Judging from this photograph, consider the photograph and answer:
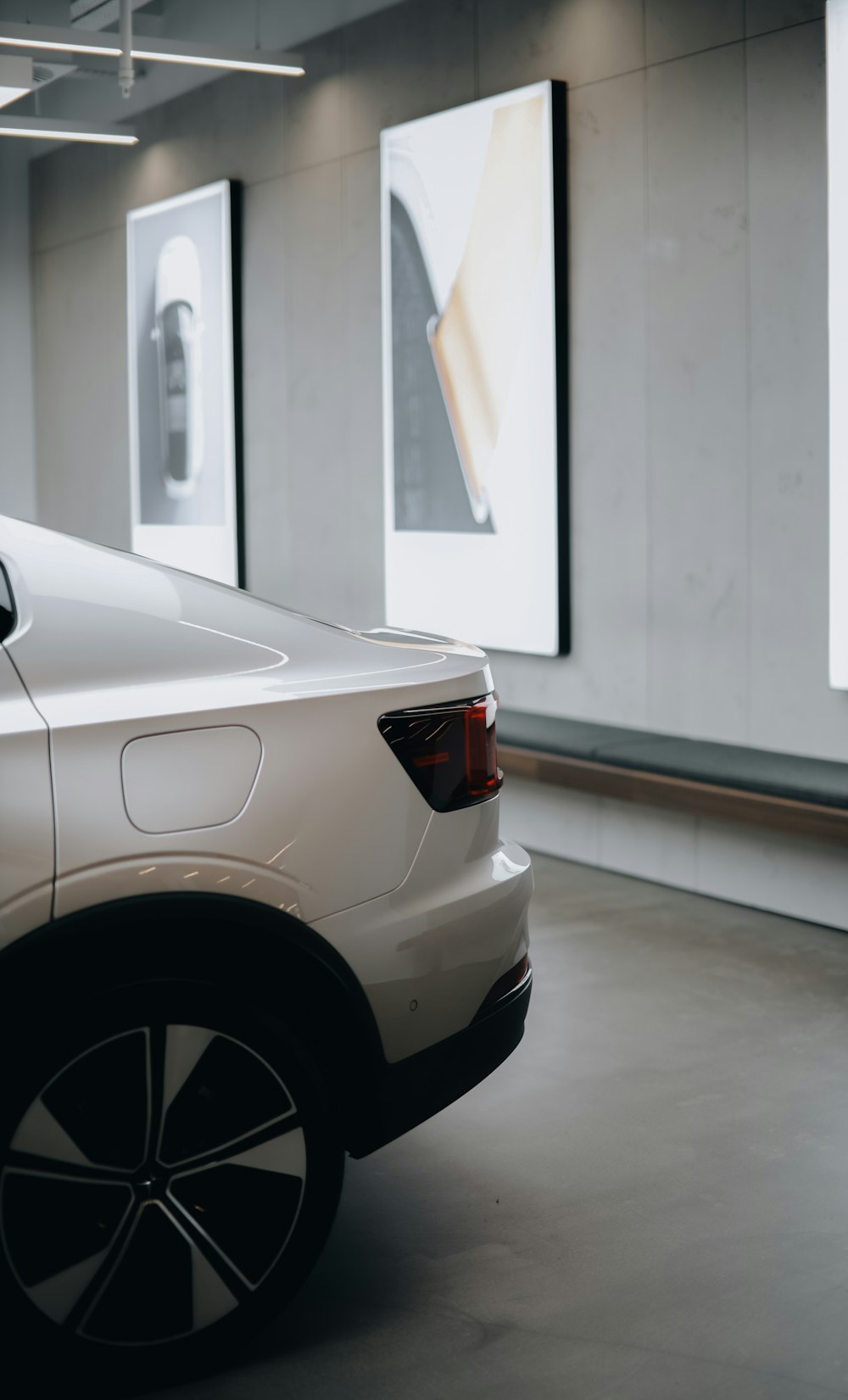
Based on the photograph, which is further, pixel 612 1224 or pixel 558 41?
pixel 558 41

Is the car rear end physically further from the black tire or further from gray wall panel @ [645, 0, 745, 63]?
gray wall panel @ [645, 0, 745, 63]

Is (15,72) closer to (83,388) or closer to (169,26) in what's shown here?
(169,26)

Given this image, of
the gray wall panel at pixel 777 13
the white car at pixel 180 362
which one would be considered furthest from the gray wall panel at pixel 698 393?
the white car at pixel 180 362

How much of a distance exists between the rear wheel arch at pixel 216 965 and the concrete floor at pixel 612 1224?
39 centimetres

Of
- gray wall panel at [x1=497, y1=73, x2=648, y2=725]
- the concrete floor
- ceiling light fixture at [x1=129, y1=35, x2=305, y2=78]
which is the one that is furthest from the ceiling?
the concrete floor

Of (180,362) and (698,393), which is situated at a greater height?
(180,362)

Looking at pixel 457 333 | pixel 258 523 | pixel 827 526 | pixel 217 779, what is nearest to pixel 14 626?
pixel 217 779

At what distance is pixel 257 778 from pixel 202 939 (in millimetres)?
241

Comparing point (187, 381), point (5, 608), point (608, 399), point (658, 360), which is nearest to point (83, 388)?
point (187, 381)

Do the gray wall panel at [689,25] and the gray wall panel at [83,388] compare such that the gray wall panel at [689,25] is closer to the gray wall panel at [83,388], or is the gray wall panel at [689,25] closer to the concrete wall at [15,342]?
the gray wall panel at [83,388]

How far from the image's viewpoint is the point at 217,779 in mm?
2117

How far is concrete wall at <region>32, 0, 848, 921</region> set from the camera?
5066mm

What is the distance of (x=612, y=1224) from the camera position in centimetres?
279

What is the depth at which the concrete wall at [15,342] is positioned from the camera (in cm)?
1141
